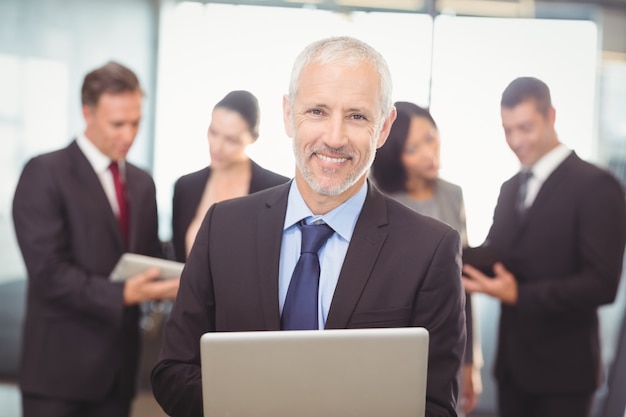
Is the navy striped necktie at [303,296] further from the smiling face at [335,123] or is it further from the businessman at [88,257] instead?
the businessman at [88,257]

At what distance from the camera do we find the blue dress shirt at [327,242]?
1.92 metres

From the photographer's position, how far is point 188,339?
5.98ft

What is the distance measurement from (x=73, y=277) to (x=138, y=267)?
0.24 metres

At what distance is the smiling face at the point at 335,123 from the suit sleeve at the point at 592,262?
1.45 m

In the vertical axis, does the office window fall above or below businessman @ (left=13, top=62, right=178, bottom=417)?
above

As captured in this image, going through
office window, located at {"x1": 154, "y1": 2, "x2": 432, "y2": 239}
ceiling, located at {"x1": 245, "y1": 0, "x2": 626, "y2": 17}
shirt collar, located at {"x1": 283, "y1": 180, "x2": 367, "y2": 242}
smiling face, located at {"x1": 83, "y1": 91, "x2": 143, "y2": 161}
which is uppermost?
ceiling, located at {"x1": 245, "y1": 0, "x2": 626, "y2": 17}

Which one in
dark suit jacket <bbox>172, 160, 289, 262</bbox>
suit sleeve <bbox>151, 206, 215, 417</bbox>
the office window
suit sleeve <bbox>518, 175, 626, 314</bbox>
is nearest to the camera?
suit sleeve <bbox>151, 206, 215, 417</bbox>

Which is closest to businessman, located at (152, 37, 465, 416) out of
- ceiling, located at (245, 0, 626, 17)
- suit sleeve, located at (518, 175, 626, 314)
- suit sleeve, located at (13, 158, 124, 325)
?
suit sleeve, located at (13, 158, 124, 325)

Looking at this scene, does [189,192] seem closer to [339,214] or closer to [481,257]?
[481,257]

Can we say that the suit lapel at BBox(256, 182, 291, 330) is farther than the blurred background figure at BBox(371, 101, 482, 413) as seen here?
No

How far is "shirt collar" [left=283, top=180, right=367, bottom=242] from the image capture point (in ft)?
6.33

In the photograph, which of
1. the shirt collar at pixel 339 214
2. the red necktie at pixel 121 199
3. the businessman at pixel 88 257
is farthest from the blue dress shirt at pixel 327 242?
the red necktie at pixel 121 199

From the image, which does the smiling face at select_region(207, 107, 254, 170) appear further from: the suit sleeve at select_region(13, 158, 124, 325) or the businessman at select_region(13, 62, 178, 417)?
the suit sleeve at select_region(13, 158, 124, 325)

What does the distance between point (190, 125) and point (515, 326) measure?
1563 mm
